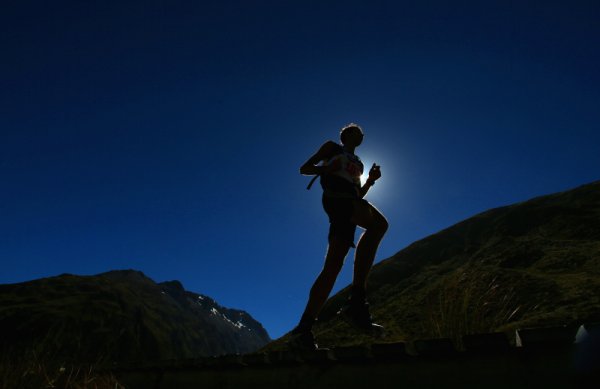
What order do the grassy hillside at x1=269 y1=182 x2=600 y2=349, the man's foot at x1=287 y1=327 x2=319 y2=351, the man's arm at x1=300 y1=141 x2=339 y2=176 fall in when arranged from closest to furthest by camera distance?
1. the man's foot at x1=287 y1=327 x2=319 y2=351
2. the grassy hillside at x1=269 y1=182 x2=600 y2=349
3. the man's arm at x1=300 y1=141 x2=339 y2=176

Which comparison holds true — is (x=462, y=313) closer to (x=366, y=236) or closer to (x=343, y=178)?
(x=366, y=236)

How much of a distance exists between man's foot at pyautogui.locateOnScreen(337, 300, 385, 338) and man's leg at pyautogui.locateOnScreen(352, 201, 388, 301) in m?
0.24

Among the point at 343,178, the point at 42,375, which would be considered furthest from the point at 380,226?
the point at 42,375

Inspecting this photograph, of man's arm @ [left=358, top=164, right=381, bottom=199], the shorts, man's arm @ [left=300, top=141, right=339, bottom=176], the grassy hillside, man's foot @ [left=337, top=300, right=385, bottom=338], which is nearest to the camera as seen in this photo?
man's foot @ [left=337, top=300, right=385, bottom=338]

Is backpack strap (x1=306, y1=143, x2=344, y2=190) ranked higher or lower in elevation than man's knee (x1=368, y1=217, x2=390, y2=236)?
higher

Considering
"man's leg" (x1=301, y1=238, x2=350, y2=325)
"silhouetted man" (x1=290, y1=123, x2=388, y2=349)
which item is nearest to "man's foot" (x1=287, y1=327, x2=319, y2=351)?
"silhouetted man" (x1=290, y1=123, x2=388, y2=349)

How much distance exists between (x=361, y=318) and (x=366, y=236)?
0.95m

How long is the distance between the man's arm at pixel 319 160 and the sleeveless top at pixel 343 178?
0.06 metres

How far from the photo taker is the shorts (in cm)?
481

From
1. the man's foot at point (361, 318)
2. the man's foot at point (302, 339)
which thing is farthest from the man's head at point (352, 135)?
the man's foot at point (302, 339)

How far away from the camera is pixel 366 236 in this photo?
5.01 meters

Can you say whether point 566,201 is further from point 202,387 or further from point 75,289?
point 75,289

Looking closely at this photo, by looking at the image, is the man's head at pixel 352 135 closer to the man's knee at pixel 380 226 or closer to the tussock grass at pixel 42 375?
the man's knee at pixel 380 226

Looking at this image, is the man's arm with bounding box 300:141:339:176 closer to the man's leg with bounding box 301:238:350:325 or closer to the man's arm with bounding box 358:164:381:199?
the man's arm with bounding box 358:164:381:199
